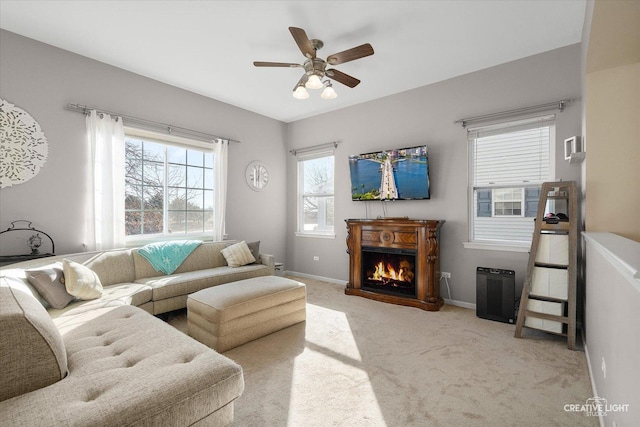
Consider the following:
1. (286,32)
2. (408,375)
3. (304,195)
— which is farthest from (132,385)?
(304,195)

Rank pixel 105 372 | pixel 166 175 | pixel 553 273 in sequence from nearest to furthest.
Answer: pixel 105 372 < pixel 553 273 < pixel 166 175

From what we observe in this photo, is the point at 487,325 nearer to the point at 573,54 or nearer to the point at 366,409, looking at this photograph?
the point at 366,409

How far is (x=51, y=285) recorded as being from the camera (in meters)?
2.32

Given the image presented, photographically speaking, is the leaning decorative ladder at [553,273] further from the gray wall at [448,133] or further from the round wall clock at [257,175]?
the round wall clock at [257,175]

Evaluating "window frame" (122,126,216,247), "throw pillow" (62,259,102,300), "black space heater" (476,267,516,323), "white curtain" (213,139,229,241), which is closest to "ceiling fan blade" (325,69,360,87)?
"white curtain" (213,139,229,241)

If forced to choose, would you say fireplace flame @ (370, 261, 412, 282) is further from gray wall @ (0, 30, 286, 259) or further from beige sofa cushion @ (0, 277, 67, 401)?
beige sofa cushion @ (0, 277, 67, 401)

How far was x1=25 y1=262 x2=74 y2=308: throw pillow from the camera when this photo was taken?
228 centimetres

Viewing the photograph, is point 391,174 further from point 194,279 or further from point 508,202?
point 194,279

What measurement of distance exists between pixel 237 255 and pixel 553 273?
349cm

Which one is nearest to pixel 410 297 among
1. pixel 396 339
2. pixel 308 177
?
pixel 396 339

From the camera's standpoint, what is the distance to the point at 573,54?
119 inches

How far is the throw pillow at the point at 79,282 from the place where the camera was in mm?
2424

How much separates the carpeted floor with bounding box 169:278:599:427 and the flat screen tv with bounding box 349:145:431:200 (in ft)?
5.58

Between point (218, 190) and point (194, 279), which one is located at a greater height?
point (218, 190)
